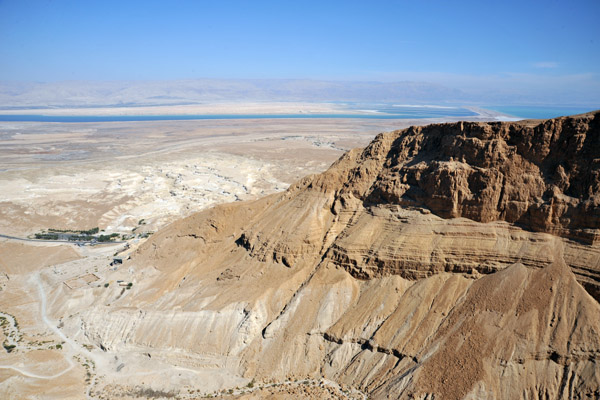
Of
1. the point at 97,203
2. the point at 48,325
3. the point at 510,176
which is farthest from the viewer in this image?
the point at 97,203

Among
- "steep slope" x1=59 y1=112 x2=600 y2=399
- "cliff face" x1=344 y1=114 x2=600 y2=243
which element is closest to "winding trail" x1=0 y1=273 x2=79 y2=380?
"steep slope" x1=59 y1=112 x2=600 y2=399

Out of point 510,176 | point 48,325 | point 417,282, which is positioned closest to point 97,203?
point 48,325

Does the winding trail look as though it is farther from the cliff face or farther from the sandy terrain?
the cliff face

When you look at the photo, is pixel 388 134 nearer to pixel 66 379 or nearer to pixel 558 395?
pixel 558 395

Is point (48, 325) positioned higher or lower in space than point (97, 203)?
lower

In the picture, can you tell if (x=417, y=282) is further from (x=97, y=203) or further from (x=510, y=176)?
(x=97, y=203)

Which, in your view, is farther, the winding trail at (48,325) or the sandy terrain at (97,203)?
the winding trail at (48,325)

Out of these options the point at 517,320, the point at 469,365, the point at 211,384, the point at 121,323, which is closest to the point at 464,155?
the point at 517,320

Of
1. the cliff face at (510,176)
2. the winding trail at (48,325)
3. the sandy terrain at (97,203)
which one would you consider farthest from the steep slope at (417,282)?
the sandy terrain at (97,203)

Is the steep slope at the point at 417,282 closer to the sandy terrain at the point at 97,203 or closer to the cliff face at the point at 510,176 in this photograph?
the cliff face at the point at 510,176
